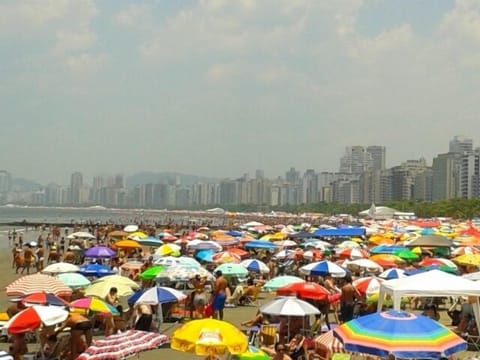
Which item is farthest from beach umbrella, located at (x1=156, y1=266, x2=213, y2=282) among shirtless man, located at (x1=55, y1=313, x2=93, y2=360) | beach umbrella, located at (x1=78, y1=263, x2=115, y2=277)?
shirtless man, located at (x1=55, y1=313, x2=93, y2=360)

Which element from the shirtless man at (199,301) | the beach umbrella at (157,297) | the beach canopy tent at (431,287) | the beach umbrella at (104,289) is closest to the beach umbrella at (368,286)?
the beach canopy tent at (431,287)

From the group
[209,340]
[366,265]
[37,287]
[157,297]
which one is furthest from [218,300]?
[366,265]

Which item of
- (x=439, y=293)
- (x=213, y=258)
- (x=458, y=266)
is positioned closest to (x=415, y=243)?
(x=458, y=266)

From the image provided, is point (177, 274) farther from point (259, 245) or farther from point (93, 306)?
point (259, 245)

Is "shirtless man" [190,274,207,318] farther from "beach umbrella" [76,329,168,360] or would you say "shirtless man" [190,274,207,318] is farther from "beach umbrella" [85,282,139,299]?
"beach umbrella" [76,329,168,360]

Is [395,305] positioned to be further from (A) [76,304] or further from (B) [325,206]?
(B) [325,206]
